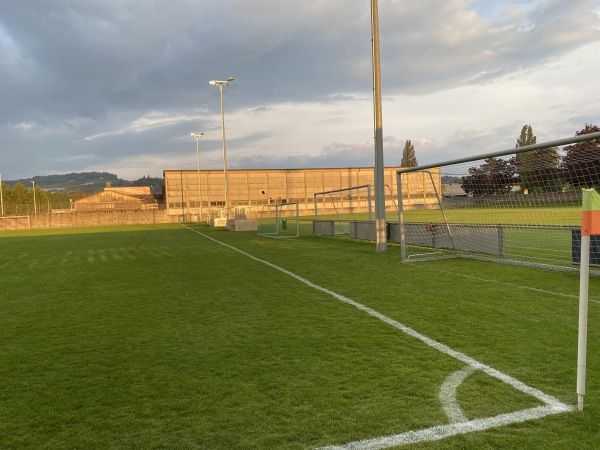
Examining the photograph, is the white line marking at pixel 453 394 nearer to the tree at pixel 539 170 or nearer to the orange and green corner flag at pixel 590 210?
the orange and green corner flag at pixel 590 210

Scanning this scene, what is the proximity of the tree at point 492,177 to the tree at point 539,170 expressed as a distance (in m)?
0.19

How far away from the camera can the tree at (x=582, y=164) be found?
9.13 metres

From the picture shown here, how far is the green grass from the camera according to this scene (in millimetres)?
2898

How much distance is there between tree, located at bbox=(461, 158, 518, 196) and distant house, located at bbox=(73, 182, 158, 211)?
65.7 meters

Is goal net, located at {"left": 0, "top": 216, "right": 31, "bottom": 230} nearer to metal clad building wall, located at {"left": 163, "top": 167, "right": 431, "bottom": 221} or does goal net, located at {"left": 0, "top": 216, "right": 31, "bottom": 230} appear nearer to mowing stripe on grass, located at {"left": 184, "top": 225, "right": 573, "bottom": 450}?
metal clad building wall, located at {"left": 163, "top": 167, "right": 431, "bottom": 221}

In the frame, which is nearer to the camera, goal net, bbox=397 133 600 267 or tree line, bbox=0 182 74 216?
goal net, bbox=397 133 600 267

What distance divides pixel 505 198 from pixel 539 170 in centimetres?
176

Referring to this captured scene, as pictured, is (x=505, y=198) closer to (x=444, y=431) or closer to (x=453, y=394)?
(x=453, y=394)

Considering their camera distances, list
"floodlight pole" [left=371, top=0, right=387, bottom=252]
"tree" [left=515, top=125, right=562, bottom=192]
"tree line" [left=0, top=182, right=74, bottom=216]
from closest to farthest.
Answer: "tree" [left=515, top=125, right=562, bottom=192] → "floodlight pole" [left=371, top=0, right=387, bottom=252] → "tree line" [left=0, top=182, right=74, bottom=216]


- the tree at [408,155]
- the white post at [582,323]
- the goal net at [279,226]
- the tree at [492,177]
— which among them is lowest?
the goal net at [279,226]

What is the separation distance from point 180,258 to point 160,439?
11.4 metres

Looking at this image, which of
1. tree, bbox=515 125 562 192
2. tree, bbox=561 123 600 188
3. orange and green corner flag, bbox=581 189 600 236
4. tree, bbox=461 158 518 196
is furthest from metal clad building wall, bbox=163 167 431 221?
orange and green corner flag, bbox=581 189 600 236

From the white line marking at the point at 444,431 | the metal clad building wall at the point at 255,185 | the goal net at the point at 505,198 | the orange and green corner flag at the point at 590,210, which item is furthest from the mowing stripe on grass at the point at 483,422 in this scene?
the metal clad building wall at the point at 255,185

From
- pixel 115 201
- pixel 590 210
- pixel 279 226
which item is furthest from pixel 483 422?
pixel 115 201
